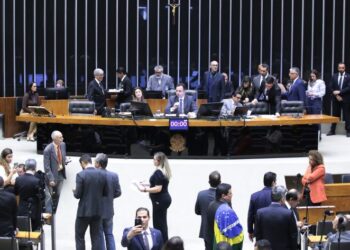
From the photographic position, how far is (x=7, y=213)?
12602 millimetres

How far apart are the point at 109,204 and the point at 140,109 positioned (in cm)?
497

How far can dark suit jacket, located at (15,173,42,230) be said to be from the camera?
548 inches

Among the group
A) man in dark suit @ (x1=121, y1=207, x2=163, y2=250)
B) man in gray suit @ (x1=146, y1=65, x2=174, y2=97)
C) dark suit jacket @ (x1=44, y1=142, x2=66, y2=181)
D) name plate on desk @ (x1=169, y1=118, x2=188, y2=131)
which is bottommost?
man in dark suit @ (x1=121, y1=207, x2=163, y2=250)

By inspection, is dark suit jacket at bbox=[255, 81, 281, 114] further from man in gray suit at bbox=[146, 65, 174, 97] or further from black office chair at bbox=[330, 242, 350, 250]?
black office chair at bbox=[330, 242, 350, 250]

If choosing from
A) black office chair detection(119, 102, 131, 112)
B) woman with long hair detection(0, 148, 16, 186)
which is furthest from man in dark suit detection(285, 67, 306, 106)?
woman with long hair detection(0, 148, 16, 186)

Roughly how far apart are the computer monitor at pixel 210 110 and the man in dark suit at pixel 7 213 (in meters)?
6.90

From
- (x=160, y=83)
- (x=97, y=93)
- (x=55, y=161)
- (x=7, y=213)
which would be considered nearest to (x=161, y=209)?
(x=7, y=213)

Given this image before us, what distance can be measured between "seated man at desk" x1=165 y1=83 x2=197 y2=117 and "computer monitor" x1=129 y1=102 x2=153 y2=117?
2.19 ft

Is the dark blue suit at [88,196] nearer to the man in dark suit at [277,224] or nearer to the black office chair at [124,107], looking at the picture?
the man in dark suit at [277,224]

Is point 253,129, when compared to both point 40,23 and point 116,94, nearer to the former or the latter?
point 116,94

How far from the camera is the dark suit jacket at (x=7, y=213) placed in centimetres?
1258

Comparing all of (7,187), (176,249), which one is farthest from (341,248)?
(7,187)

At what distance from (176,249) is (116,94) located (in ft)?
42.4

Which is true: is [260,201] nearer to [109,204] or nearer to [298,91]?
[109,204]
